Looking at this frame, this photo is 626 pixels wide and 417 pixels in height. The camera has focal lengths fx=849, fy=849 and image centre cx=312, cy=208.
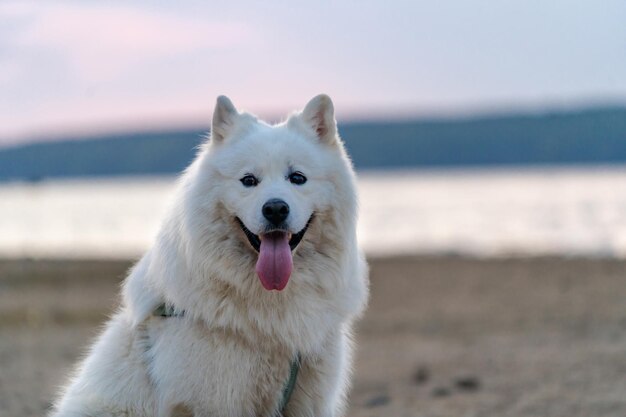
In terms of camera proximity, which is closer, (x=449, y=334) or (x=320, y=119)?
(x=320, y=119)

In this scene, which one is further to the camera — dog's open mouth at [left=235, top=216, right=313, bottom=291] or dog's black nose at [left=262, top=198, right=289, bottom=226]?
dog's open mouth at [left=235, top=216, right=313, bottom=291]

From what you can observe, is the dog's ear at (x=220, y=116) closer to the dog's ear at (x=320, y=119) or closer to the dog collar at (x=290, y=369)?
the dog's ear at (x=320, y=119)

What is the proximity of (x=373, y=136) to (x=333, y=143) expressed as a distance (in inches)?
3487

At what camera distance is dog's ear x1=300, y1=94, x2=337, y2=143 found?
4859 millimetres

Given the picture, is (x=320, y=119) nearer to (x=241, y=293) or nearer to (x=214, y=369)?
(x=241, y=293)

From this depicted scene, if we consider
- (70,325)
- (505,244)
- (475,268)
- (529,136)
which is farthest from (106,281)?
(529,136)

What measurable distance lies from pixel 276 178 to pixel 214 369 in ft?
3.43

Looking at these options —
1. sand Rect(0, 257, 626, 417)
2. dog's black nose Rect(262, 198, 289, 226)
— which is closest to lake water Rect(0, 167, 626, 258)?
sand Rect(0, 257, 626, 417)

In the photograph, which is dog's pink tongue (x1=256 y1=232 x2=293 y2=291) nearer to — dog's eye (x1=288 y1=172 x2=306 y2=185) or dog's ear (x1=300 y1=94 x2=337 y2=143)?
dog's eye (x1=288 y1=172 x2=306 y2=185)

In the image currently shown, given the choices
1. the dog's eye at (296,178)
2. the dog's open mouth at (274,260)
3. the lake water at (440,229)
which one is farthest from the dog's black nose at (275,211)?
the lake water at (440,229)

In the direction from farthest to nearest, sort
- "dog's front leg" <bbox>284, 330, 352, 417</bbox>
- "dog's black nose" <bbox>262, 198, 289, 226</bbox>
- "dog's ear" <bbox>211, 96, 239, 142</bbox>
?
"dog's ear" <bbox>211, 96, 239, 142</bbox> < "dog's front leg" <bbox>284, 330, 352, 417</bbox> < "dog's black nose" <bbox>262, 198, 289, 226</bbox>

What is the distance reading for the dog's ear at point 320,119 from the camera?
191 inches

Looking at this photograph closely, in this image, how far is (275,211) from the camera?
14.1 feet

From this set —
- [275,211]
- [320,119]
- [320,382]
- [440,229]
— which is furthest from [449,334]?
[440,229]
